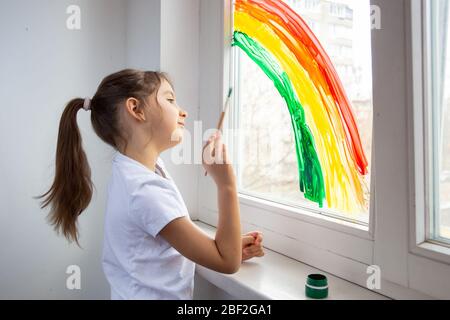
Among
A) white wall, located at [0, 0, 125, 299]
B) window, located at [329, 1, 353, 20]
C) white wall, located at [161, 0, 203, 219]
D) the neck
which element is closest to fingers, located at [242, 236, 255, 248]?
the neck

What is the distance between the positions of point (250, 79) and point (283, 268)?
461mm

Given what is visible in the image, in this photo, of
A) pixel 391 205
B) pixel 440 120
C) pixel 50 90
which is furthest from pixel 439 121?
pixel 50 90

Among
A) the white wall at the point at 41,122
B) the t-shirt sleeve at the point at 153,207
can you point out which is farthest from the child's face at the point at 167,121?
the white wall at the point at 41,122

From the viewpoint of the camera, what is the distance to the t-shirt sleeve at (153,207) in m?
0.65

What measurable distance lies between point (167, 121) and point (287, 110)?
0.26 metres

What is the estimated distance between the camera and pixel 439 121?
0.57 metres

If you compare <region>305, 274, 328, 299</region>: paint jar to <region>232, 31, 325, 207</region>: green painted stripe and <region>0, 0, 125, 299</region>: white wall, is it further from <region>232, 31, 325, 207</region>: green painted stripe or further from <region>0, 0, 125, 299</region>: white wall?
<region>0, 0, 125, 299</region>: white wall

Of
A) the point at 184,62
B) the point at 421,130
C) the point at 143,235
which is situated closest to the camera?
the point at 421,130

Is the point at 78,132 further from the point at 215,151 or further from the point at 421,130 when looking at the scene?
the point at 421,130

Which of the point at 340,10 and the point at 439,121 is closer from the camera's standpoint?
the point at 439,121

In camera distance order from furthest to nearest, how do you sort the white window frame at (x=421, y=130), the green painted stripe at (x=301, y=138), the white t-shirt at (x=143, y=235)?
the green painted stripe at (x=301, y=138) < the white t-shirt at (x=143, y=235) < the white window frame at (x=421, y=130)

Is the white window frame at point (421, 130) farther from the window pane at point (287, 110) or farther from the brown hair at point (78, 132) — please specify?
the brown hair at point (78, 132)

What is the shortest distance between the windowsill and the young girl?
0.04 m

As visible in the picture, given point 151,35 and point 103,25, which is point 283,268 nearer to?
point 151,35
